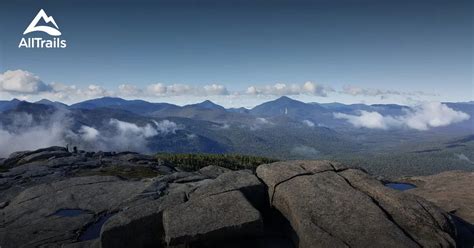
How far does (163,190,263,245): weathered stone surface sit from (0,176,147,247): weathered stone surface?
1596cm

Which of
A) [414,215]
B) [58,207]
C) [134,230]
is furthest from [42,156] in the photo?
[414,215]

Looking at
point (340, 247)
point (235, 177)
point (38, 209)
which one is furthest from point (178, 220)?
point (38, 209)

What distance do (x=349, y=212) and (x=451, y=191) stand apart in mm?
31321

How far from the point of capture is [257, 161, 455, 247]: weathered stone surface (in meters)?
28.2

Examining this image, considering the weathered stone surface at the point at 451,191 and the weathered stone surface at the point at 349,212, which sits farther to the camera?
the weathered stone surface at the point at 451,191

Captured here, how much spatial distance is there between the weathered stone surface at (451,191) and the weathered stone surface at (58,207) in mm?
42138

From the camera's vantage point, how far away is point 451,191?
173 ft

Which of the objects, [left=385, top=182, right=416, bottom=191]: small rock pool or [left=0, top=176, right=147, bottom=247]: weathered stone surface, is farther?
[left=385, top=182, right=416, bottom=191]: small rock pool

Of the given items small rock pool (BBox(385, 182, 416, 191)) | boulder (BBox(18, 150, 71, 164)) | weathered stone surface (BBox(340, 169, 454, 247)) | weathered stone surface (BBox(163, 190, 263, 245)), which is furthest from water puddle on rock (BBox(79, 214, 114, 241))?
boulder (BBox(18, 150, 71, 164))

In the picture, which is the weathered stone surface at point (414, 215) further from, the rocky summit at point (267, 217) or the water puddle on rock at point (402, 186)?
the water puddle on rock at point (402, 186)

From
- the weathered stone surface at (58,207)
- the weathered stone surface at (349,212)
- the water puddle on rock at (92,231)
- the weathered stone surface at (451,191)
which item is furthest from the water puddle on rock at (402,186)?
the water puddle on rock at (92,231)

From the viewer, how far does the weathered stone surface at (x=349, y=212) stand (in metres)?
28.2

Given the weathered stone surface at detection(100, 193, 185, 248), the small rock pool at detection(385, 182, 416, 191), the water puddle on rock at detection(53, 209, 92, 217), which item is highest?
the weathered stone surface at detection(100, 193, 185, 248)

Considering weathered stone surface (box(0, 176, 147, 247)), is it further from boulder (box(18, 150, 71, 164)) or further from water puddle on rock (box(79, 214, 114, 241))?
boulder (box(18, 150, 71, 164))
